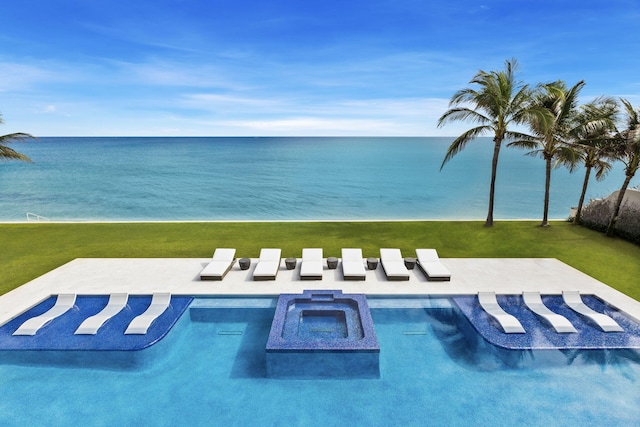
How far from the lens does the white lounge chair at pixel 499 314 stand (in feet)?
27.2

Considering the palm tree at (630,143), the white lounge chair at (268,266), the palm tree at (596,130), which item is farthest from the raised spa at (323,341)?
the palm tree at (596,130)

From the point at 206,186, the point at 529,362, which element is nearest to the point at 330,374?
the point at 529,362

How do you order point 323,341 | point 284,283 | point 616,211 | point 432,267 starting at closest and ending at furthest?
point 323,341 → point 284,283 → point 432,267 → point 616,211

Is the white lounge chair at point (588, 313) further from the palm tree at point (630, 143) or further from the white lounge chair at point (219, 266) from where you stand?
the white lounge chair at point (219, 266)

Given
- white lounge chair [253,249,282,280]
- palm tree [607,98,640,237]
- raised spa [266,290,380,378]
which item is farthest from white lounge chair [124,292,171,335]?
palm tree [607,98,640,237]

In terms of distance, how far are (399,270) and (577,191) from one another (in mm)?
52578

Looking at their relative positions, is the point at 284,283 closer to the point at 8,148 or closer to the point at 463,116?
the point at 463,116

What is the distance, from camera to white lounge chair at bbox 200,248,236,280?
36.9 ft

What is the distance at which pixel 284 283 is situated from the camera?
1108cm

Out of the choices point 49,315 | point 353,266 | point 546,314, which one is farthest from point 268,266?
point 546,314

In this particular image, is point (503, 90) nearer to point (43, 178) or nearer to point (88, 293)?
point (88, 293)

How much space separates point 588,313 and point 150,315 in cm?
1187

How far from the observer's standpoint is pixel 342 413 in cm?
638

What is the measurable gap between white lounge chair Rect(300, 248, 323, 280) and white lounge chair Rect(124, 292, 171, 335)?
4239mm
